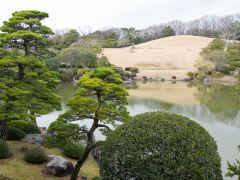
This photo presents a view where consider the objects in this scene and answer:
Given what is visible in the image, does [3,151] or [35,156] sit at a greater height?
[3,151]

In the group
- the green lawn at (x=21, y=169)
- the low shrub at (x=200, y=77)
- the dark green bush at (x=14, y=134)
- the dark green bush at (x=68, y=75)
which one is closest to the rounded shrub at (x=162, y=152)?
the green lawn at (x=21, y=169)

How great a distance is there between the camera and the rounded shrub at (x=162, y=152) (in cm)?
679

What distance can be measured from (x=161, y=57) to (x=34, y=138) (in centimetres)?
6238

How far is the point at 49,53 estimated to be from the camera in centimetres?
1556

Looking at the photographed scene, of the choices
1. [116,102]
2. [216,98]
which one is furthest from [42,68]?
[216,98]

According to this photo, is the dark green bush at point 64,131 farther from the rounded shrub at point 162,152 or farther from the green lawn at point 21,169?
the rounded shrub at point 162,152

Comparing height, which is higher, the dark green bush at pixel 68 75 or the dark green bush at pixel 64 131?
the dark green bush at pixel 64 131

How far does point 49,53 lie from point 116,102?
6.36 metres

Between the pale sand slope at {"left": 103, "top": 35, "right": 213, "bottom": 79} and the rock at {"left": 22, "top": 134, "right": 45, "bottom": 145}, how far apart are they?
4744cm

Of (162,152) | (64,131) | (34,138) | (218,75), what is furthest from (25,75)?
(218,75)

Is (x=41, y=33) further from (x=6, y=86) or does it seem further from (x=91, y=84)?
(x=91, y=84)

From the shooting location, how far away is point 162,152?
6.85 m

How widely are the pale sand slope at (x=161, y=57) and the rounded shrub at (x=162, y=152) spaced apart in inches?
2120

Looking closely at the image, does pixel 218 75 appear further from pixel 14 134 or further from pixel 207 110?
pixel 14 134
